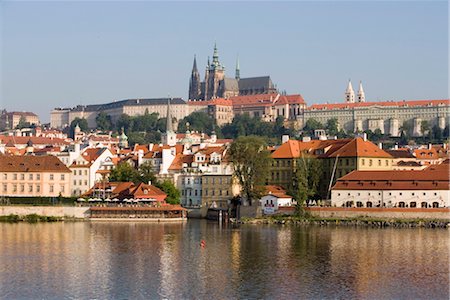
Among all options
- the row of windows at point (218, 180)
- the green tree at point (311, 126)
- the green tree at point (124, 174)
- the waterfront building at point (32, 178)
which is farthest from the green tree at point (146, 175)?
the green tree at point (311, 126)

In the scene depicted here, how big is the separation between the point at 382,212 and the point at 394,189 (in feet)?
7.08

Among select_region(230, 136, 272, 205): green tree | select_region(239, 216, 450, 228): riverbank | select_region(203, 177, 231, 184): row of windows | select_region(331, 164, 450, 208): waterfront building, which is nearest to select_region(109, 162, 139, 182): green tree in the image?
select_region(203, 177, 231, 184): row of windows

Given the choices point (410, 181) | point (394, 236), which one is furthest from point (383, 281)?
point (410, 181)

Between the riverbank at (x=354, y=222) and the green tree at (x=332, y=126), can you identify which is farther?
the green tree at (x=332, y=126)

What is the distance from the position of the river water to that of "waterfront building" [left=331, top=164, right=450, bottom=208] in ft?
21.4

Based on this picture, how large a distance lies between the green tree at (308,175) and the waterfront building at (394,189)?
2.41m

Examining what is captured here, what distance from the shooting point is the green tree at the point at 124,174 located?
77.9 m

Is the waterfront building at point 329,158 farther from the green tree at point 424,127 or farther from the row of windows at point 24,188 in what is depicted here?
the green tree at point 424,127

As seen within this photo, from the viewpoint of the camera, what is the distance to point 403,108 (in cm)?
19600

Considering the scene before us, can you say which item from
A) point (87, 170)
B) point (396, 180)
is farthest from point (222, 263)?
point (87, 170)

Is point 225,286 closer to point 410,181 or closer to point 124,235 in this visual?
point 124,235

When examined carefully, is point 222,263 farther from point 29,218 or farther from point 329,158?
point 329,158

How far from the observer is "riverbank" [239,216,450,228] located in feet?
202

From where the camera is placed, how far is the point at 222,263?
1666 inches
